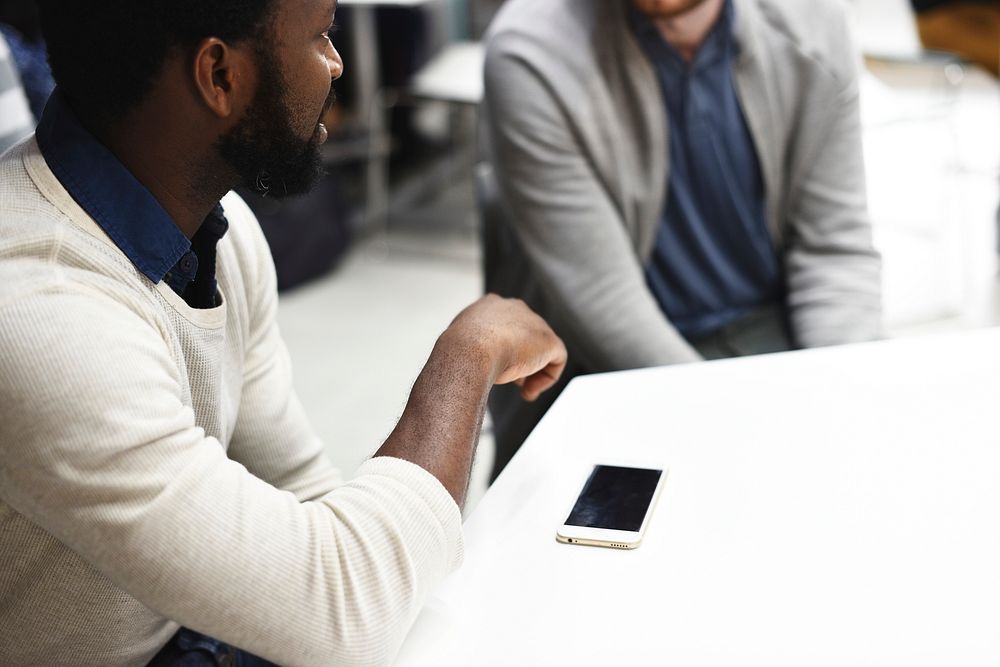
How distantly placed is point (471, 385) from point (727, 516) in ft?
0.78

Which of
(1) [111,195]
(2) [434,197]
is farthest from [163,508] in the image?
(2) [434,197]

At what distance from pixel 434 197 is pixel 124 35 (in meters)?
3.27

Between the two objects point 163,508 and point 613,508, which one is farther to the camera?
point 613,508

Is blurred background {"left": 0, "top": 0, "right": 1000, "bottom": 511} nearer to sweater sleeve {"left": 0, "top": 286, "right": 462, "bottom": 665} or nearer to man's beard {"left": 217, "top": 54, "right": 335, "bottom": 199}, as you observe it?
man's beard {"left": 217, "top": 54, "right": 335, "bottom": 199}

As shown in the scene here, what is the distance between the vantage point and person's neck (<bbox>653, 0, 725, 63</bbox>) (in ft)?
5.20

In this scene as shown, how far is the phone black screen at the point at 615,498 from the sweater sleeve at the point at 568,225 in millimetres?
566

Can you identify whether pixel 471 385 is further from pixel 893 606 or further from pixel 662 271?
pixel 662 271

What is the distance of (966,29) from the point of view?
4.61m

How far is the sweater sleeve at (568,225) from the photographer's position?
1.53 meters

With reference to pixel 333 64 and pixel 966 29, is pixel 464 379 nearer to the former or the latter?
pixel 333 64

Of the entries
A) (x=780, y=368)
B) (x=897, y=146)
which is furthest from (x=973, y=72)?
(x=780, y=368)

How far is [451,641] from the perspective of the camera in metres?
0.79

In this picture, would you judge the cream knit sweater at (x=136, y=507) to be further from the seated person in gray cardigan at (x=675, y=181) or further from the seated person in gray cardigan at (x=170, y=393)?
the seated person in gray cardigan at (x=675, y=181)

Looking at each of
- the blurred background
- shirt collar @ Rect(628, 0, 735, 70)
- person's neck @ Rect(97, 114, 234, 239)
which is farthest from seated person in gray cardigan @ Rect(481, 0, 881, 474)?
person's neck @ Rect(97, 114, 234, 239)
